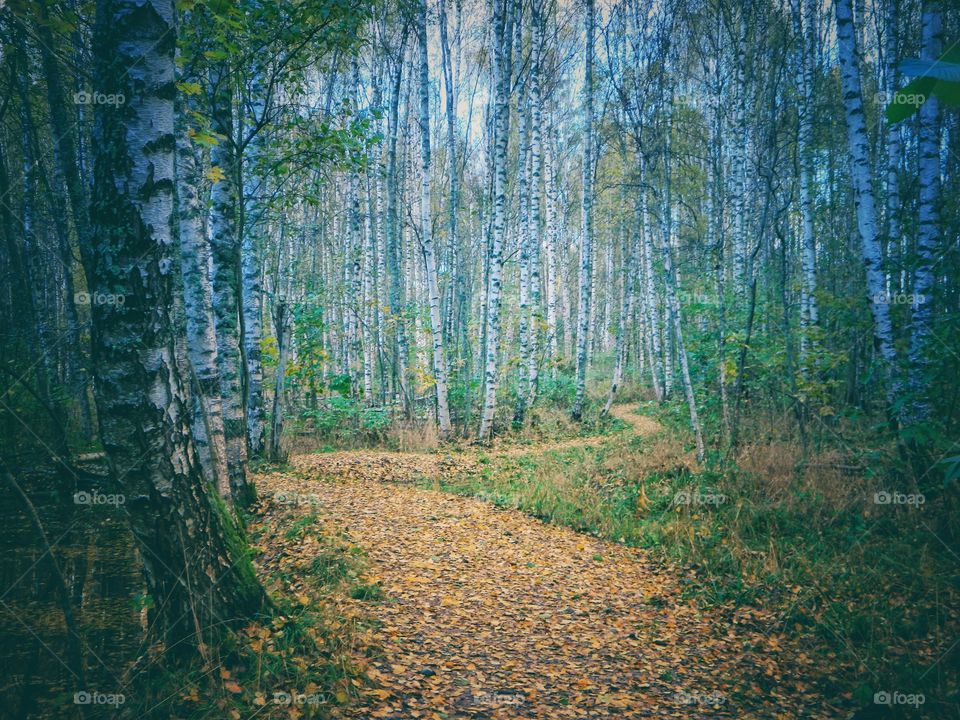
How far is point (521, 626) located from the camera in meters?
4.73

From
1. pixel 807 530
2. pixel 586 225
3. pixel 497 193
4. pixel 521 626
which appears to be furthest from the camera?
pixel 586 225

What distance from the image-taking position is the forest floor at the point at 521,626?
3727 mm

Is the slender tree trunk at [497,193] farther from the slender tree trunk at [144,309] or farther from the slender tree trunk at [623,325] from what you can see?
the slender tree trunk at [144,309]

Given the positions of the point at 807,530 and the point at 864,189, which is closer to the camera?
the point at 807,530

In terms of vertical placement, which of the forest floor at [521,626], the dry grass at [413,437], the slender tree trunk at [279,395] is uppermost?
the slender tree trunk at [279,395]

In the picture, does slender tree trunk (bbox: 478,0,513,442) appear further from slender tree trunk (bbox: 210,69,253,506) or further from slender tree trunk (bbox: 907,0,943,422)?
slender tree trunk (bbox: 907,0,943,422)

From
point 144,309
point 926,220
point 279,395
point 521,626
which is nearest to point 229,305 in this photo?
point 279,395

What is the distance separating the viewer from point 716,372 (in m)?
13.1

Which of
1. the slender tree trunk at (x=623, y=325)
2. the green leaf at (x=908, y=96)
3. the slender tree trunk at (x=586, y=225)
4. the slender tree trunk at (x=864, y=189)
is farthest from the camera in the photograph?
the slender tree trunk at (x=623, y=325)

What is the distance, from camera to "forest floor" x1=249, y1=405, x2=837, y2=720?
147 inches

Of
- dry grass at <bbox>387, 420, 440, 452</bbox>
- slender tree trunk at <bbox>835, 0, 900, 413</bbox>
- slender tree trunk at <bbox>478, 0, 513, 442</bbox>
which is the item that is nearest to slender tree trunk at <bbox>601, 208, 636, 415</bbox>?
slender tree trunk at <bbox>478, 0, 513, 442</bbox>

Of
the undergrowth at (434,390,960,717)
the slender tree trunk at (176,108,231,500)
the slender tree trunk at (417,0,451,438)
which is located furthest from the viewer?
the slender tree trunk at (417,0,451,438)

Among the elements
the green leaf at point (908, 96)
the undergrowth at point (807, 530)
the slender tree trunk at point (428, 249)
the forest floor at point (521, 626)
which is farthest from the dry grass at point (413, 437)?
the green leaf at point (908, 96)

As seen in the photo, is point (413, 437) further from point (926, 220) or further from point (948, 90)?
point (948, 90)
